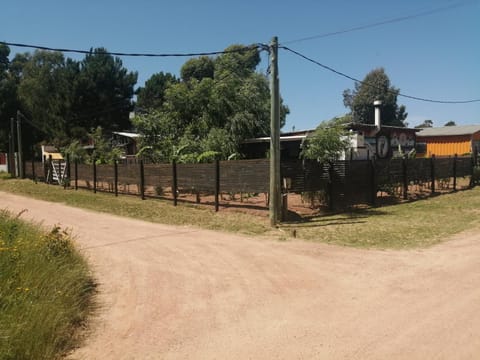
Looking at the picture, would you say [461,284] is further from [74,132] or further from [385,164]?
[74,132]

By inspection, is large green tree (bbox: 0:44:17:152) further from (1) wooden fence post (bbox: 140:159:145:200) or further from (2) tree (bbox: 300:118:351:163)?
(2) tree (bbox: 300:118:351:163)

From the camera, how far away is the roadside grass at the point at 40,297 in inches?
143

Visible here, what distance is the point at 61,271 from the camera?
17.6ft

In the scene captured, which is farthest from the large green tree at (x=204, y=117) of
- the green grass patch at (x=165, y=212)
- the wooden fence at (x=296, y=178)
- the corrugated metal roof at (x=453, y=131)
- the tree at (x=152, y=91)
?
the tree at (x=152, y=91)

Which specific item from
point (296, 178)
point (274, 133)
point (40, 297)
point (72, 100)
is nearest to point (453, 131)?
point (296, 178)

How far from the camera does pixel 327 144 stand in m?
13.4

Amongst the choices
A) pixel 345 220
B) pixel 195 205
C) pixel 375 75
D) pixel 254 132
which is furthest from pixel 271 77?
pixel 375 75

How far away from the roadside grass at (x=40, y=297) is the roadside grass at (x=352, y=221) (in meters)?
5.21

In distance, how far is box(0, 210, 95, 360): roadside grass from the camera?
364 cm

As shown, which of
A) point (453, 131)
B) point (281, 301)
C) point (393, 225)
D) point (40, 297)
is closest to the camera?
point (40, 297)

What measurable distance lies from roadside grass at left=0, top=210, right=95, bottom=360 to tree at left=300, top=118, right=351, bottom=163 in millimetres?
8942

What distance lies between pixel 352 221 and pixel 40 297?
9159 millimetres

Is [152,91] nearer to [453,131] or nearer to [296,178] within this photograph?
[453,131]

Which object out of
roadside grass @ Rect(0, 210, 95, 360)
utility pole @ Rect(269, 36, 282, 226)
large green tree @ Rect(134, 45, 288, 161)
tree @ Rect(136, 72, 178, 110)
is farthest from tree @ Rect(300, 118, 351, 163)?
tree @ Rect(136, 72, 178, 110)
